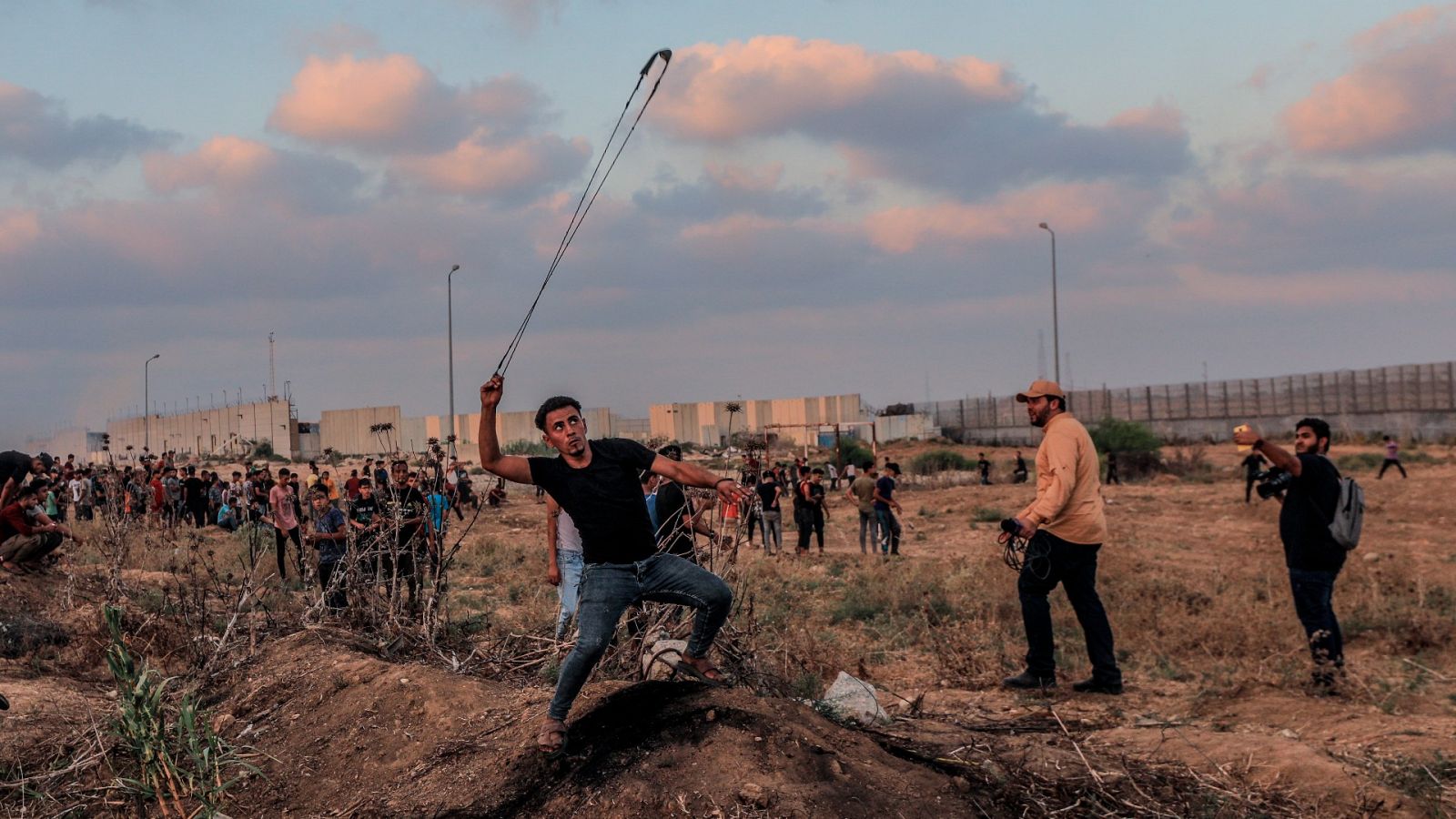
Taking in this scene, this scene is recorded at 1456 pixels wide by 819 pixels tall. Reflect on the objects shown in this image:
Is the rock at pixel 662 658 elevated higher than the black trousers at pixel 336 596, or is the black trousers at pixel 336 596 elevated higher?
the black trousers at pixel 336 596

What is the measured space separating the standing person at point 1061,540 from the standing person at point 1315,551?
1.09 meters

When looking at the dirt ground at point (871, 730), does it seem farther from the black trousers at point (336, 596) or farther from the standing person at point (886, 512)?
the standing person at point (886, 512)

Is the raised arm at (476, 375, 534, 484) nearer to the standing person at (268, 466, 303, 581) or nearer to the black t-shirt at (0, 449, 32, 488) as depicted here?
the black t-shirt at (0, 449, 32, 488)

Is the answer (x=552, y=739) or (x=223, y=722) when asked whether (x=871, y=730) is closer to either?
(x=552, y=739)

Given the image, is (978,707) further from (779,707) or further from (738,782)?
(738,782)

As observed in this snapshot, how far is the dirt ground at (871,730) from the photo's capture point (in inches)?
197

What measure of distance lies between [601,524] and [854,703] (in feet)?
7.24

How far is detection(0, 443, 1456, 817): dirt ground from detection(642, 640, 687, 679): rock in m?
0.24

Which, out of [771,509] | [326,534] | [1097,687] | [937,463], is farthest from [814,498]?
[937,463]

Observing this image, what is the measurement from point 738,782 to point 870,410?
2042 inches

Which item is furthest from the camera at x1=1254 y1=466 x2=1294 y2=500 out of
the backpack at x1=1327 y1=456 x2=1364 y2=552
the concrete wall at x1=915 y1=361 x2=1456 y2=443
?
the concrete wall at x1=915 y1=361 x2=1456 y2=443

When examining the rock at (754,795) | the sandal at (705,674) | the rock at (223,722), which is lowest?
the rock at (223,722)

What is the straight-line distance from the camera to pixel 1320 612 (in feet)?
24.9

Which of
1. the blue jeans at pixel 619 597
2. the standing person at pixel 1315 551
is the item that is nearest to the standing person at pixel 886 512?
the standing person at pixel 1315 551
